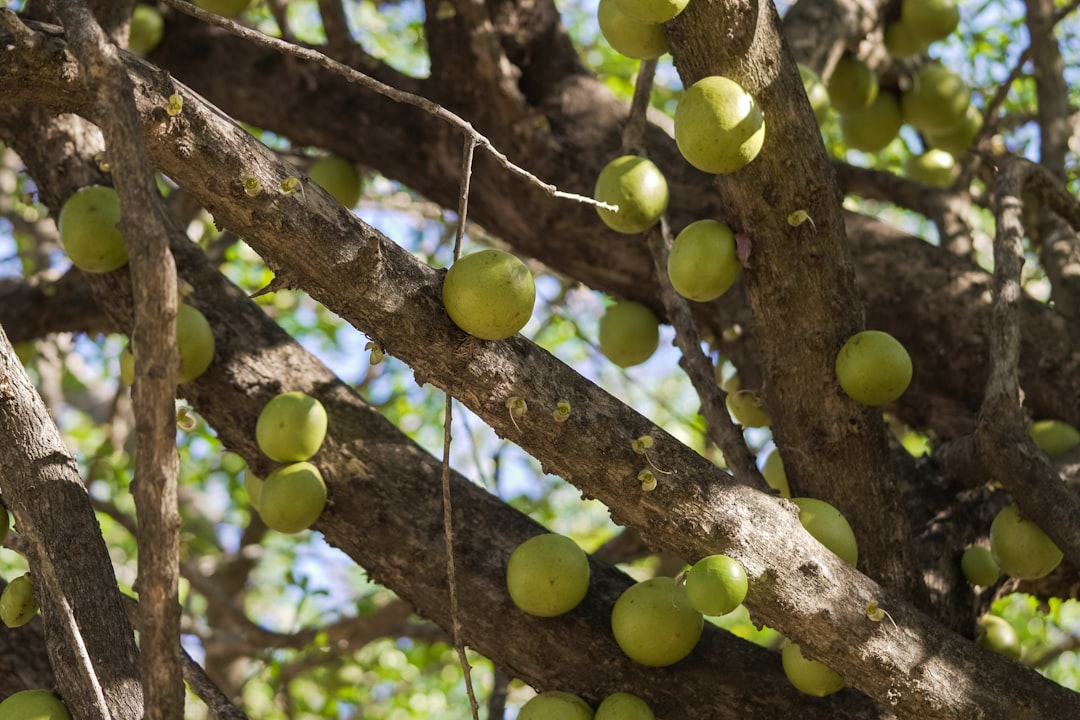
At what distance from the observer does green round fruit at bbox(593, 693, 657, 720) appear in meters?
2.73

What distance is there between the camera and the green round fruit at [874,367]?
2867 mm

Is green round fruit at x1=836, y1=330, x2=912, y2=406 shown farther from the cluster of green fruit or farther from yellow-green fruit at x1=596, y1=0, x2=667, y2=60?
the cluster of green fruit

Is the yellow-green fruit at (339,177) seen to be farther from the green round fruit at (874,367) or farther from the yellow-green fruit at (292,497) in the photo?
the green round fruit at (874,367)

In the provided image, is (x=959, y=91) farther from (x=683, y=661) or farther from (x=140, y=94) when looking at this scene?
(x=140, y=94)

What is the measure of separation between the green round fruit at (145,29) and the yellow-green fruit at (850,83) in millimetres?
2733

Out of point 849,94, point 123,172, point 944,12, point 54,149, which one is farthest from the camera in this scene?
point 849,94

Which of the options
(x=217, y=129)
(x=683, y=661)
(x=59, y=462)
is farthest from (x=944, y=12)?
(x=59, y=462)

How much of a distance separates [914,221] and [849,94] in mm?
4572

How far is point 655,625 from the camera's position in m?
2.81

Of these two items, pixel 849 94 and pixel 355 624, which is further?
pixel 355 624

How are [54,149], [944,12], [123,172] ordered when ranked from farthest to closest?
1. [944,12]
2. [54,149]
3. [123,172]

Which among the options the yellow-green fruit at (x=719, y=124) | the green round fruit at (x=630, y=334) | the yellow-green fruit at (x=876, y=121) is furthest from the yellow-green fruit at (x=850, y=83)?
the yellow-green fruit at (x=719, y=124)

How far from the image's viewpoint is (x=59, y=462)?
97.3 inches

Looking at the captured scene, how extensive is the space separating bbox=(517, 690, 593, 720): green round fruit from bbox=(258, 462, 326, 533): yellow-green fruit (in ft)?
2.63
